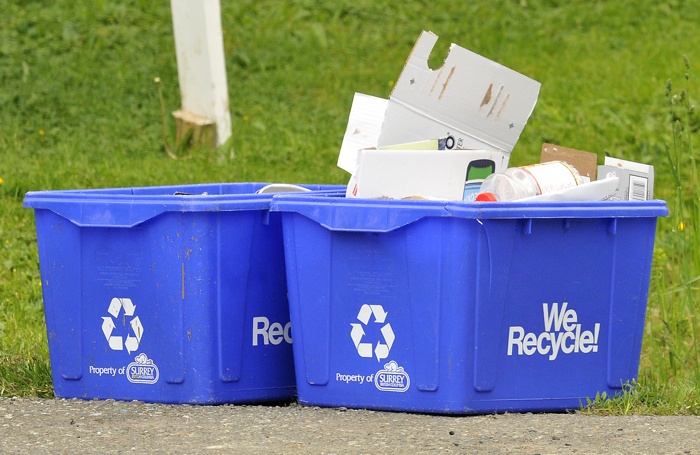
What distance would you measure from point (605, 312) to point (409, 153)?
2.46 ft

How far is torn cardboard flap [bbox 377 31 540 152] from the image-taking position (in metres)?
3.66

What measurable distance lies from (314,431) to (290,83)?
5874 mm

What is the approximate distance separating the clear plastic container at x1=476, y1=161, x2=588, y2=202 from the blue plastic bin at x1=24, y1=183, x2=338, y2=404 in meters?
0.67

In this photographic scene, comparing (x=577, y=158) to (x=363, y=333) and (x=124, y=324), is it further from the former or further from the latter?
(x=124, y=324)

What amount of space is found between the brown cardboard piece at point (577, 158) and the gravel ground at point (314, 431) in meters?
0.90

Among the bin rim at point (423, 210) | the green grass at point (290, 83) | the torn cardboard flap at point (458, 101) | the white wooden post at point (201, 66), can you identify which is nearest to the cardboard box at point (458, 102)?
the torn cardboard flap at point (458, 101)

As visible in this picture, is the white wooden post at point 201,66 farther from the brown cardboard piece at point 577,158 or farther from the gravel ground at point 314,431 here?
the gravel ground at point 314,431

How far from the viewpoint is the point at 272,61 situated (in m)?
9.10

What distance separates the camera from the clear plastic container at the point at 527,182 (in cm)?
351

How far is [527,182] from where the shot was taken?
11.6 ft

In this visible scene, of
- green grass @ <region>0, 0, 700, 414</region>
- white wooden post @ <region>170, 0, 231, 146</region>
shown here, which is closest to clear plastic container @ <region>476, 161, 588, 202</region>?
green grass @ <region>0, 0, 700, 414</region>

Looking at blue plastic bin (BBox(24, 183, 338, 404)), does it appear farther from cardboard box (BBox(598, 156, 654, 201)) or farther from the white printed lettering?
cardboard box (BBox(598, 156, 654, 201))

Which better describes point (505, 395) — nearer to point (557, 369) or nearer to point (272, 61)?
point (557, 369)

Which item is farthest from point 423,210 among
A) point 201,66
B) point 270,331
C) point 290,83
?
point 290,83
